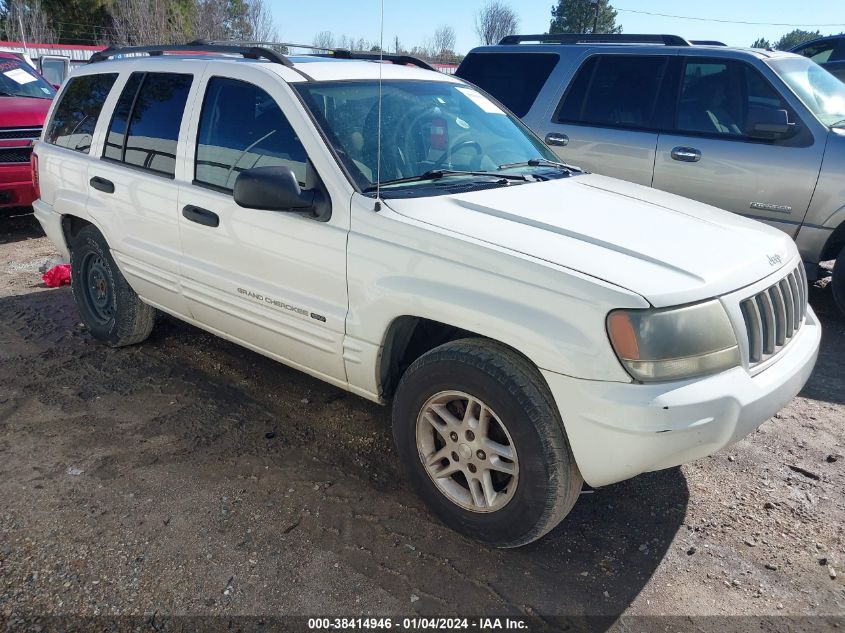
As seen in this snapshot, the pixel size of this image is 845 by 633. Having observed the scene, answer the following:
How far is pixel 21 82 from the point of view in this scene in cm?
885

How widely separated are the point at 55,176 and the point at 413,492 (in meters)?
3.39

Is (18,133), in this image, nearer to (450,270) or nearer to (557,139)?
(557,139)

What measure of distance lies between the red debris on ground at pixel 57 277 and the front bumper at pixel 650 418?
16.6ft

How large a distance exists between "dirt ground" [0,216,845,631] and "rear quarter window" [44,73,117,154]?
5.22 feet

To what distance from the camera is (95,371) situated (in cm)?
436

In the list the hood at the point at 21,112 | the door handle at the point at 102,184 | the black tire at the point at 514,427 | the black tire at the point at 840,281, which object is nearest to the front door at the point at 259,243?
the black tire at the point at 514,427

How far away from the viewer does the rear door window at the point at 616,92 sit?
5871mm

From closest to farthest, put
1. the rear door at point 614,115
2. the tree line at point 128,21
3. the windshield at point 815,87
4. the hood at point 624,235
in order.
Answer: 1. the hood at point 624,235
2. the windshield at point 815,87
3. the rear door at point 614,115
4. the tree line at point 128,21

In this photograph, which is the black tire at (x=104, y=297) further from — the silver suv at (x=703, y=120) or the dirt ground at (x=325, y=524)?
the silver suv at (x=703, y=120)

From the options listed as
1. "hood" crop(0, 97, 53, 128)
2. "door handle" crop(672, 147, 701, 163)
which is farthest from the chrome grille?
"hood" crop(0, 97, 53, 128)

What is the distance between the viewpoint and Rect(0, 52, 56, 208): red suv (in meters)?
7.43

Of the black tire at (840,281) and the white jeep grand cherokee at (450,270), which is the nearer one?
the white jeep grand cherokee at (450,270)

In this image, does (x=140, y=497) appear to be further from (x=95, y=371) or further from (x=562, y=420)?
(x=562, y=420)

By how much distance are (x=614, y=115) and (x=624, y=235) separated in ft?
12.1
